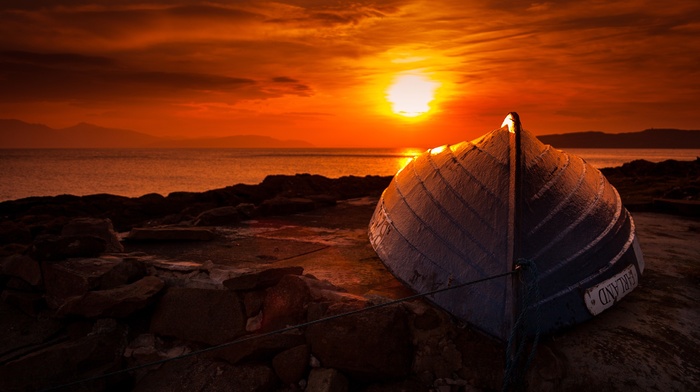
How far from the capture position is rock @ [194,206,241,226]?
7.45 metres

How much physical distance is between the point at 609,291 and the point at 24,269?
5711 mm

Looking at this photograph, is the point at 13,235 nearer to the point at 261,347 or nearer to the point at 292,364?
the point at 261,347

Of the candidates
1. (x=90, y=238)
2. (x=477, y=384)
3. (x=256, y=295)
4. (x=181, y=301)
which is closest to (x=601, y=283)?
(x=477, y=384)

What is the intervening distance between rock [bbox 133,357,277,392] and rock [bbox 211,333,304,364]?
0.23 feet

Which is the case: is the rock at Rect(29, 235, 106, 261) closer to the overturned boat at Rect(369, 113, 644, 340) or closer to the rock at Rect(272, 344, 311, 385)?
the rock at Rect(272, 344, 311, 385)

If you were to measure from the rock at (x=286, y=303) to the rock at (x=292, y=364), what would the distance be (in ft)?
1.04

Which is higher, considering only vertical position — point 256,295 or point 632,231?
point 632,231

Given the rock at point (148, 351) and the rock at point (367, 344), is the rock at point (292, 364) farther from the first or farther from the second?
the rock at point (148, 351)

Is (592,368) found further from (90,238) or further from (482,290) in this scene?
(90,238)

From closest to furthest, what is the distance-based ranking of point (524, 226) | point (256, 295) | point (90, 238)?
point (524, 226) → point (256, 295) → point (90, 238)

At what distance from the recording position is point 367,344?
10.7ft

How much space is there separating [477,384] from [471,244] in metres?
1.08

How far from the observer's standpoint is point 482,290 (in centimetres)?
331

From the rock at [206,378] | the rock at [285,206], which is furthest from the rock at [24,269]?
the rock at [285,206]
